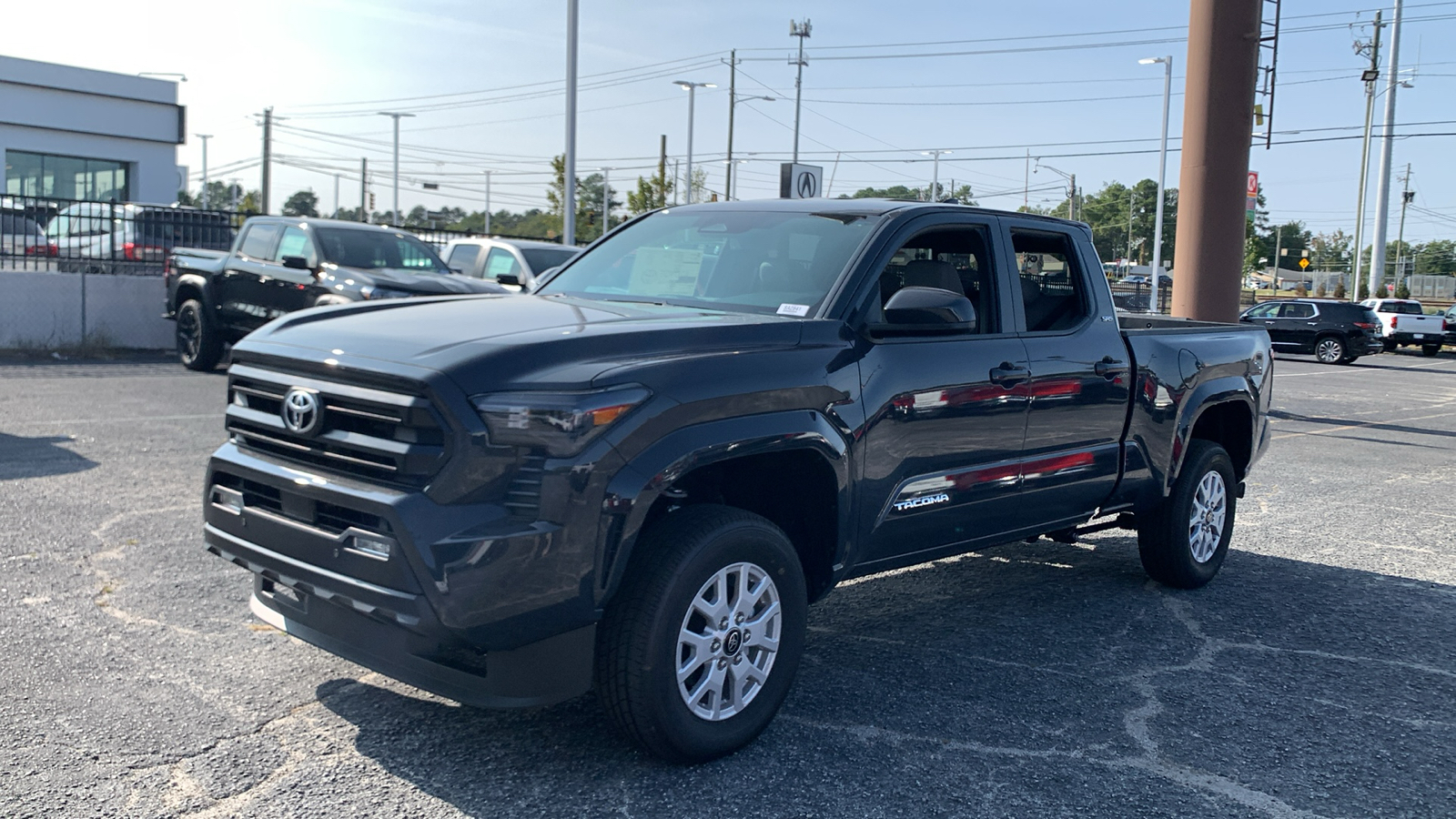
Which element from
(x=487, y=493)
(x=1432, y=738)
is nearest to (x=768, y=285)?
(x=487, y=493)

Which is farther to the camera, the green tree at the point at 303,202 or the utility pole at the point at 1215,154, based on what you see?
the green tree at the point at 303,202

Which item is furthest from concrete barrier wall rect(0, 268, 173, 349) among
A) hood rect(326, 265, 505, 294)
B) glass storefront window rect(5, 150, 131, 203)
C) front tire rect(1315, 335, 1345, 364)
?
glass storefront window rect(5, 150, 131, 203)

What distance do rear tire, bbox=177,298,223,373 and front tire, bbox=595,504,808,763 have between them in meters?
12.5

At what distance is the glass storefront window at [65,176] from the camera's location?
42.5 metres

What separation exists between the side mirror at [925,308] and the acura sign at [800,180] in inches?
344

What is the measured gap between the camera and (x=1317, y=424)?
1532 cm

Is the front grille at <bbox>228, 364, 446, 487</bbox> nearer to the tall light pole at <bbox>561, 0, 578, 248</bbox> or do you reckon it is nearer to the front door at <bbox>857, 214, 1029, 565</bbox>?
the front door at <bbox>857, 214, 1029, 565</bbox>

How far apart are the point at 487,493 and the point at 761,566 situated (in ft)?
3.24

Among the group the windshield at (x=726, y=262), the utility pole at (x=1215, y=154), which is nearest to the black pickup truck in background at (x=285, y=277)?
the windshield at (x=726, y=262)

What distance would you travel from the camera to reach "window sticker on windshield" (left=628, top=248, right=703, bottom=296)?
4.91 meters

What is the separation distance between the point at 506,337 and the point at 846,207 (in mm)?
1884

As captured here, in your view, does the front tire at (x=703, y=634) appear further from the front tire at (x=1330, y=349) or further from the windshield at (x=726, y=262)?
the front tire at (x=1330, y=349)

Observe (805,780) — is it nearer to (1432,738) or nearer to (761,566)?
(761,566)

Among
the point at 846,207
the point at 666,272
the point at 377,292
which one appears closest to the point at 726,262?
the point at 666,272
